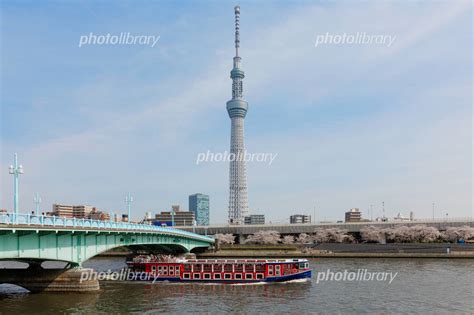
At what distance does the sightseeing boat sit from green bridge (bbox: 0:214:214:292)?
580 cm

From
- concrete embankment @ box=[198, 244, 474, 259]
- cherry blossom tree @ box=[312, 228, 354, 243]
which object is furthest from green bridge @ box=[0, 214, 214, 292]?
cherry blossom tree @ box=[312, 228, 354, 243]

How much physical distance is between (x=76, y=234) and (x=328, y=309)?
27.6 m

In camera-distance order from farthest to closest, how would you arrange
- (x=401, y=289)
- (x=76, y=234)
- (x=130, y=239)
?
(x=130, y=239) < (x=401, y=289) < (x=76, y=234)

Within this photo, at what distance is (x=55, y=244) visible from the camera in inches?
2016

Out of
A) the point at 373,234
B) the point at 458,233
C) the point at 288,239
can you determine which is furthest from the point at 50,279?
the point at 458,233

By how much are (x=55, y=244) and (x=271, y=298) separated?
2386cm

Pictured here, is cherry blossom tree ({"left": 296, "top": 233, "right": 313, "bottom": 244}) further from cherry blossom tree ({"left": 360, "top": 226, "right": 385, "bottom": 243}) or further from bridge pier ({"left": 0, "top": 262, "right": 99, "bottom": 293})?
bridge pier ({"left": 0, "top": 262, "right": 99, "bottom": 293})

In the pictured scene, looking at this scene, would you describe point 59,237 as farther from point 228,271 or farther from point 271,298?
point 228,271

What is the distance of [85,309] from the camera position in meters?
48.9

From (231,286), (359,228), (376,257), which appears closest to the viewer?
(231,286)

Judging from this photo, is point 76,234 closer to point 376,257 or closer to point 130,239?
point 130,239

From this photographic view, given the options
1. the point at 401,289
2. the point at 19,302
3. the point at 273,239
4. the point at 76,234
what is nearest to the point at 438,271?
the point at 401,289

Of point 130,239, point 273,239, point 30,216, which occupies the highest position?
point 30,216

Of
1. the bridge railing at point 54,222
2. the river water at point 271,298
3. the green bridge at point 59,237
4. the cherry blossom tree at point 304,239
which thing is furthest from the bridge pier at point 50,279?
the cherry blossom tree at point 304,239
